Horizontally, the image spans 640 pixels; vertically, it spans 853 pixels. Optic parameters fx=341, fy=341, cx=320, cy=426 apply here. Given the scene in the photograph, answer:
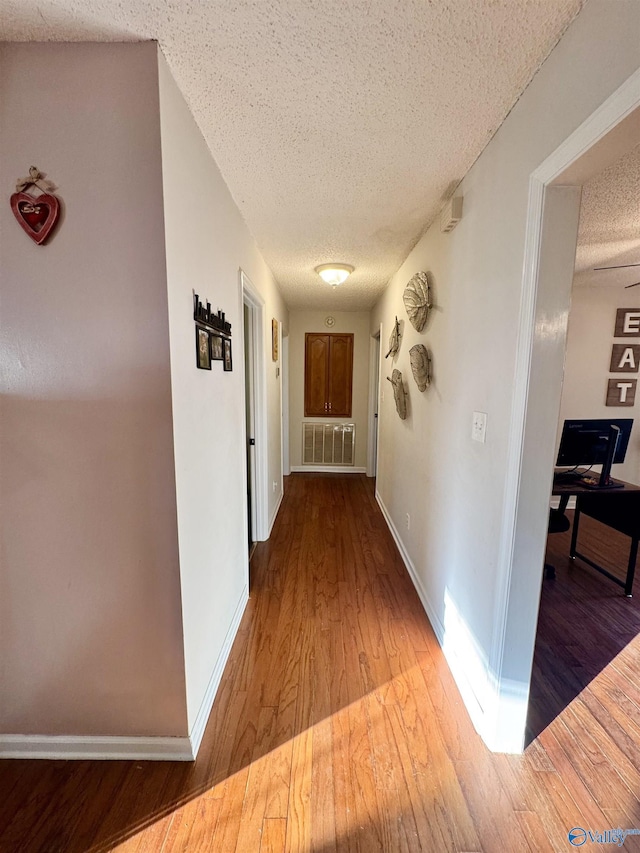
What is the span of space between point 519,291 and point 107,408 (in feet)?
4.70

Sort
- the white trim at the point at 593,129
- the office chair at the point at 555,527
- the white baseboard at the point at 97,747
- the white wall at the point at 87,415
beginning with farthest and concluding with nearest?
1. the office chair at the point at 555,527
2. the white baseboard at the point at 97,747
3. the white wall at the point at 87,415
4. the white trim at the point at 593,129

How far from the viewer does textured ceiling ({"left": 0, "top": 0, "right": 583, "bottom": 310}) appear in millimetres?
910

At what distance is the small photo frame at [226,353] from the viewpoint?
1.62 meters

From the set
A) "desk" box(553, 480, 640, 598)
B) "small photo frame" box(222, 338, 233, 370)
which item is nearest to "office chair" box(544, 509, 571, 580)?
"desk" box(553, 480, 640, 598)

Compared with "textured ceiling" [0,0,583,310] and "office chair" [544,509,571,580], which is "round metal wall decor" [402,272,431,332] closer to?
"textured ceiling" [0,0,583,310]

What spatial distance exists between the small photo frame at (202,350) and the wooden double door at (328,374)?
3.63m

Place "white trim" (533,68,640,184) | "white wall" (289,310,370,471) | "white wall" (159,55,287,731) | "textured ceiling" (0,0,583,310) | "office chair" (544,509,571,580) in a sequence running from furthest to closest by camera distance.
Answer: "white wall" (289,310,370,471) → "office chair" (544,509,571,580) → "white wall" (159,55,287,731) → "textured ceiling" (0,0,583,310) → "white trim" (533,68,640,184)

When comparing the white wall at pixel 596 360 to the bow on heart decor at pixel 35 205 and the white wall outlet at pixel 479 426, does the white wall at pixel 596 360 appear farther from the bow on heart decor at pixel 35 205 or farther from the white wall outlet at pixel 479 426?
the bow on heart decor at pixel 35 205

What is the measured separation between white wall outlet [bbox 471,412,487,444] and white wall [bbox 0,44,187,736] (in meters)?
1.20

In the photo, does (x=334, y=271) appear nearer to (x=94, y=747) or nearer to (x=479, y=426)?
(x=479, y=426)

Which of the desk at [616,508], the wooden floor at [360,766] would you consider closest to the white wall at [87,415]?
the wooden floor at [360,766]

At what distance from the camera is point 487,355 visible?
1.40 m

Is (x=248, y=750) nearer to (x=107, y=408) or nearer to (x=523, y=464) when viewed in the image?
(x=107, y=408)

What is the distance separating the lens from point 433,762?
1.26m
